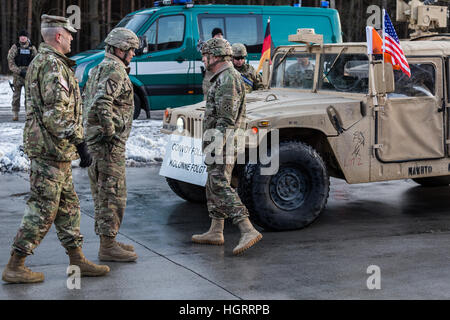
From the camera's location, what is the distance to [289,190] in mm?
6875

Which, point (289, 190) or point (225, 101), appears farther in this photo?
point (289, 190)

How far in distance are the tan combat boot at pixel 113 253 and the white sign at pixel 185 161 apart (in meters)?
1.43

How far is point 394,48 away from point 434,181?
2867 millimetres

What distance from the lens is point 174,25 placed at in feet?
46.5

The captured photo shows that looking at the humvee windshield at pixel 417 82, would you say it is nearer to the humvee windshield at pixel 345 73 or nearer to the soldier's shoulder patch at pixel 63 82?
the humvee windshield at pixel 345 73

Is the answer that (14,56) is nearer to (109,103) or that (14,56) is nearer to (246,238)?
(109,103)

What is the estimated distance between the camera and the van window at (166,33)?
46.1 feet

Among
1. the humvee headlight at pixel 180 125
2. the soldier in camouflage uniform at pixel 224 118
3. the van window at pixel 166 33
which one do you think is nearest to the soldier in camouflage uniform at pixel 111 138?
the soldier in camouflage uniform at pixel 224 118

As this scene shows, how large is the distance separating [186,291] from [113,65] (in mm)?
1853

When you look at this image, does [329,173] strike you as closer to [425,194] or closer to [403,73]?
[403,73]

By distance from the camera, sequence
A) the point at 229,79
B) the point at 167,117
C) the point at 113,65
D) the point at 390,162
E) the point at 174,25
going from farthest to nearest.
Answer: the point at 174,25 < the point at 167,117 < the point at 390,162 < the point at 229,79 < the point at 113,65

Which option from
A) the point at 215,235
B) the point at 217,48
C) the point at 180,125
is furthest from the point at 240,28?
the point at 215,235
